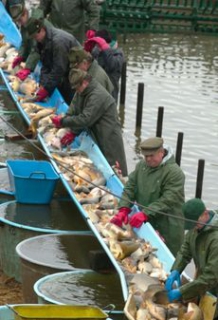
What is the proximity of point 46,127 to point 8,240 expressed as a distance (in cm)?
Result: 328

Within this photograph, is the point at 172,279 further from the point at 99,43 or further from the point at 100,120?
the point at 99,43

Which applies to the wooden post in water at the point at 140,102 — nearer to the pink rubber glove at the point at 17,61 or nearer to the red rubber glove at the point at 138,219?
the pink rubber glove at the point at 17,61

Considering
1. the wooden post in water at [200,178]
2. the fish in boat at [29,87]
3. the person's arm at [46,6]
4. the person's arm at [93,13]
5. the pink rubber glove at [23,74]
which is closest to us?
the wooden post in water at [200,178]

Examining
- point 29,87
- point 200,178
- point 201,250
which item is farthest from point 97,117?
point 201,250

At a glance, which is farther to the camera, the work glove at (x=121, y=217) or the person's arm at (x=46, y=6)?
the person's arm at (x=46, y=6)

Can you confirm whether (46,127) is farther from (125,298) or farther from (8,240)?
(125,298)

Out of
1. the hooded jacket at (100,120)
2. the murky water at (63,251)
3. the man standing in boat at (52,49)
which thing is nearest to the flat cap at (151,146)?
the murky water at (63,251)

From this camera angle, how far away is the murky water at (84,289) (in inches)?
400

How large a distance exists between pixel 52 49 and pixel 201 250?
7.08 meters

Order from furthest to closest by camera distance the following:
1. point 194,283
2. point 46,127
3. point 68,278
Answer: point 46,127
point 68,278
point 194,283

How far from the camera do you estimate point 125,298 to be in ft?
31.3

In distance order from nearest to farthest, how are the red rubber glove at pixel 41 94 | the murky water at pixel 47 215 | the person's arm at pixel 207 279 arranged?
1. the person's arm at pixel 207 279
2. the murky water at pixel 47 215
3. the red rubber glove at pixel 41 94

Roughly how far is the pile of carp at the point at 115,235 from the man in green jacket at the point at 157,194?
8.6 inches

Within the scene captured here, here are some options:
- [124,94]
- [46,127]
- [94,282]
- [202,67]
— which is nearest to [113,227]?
[94,282]
